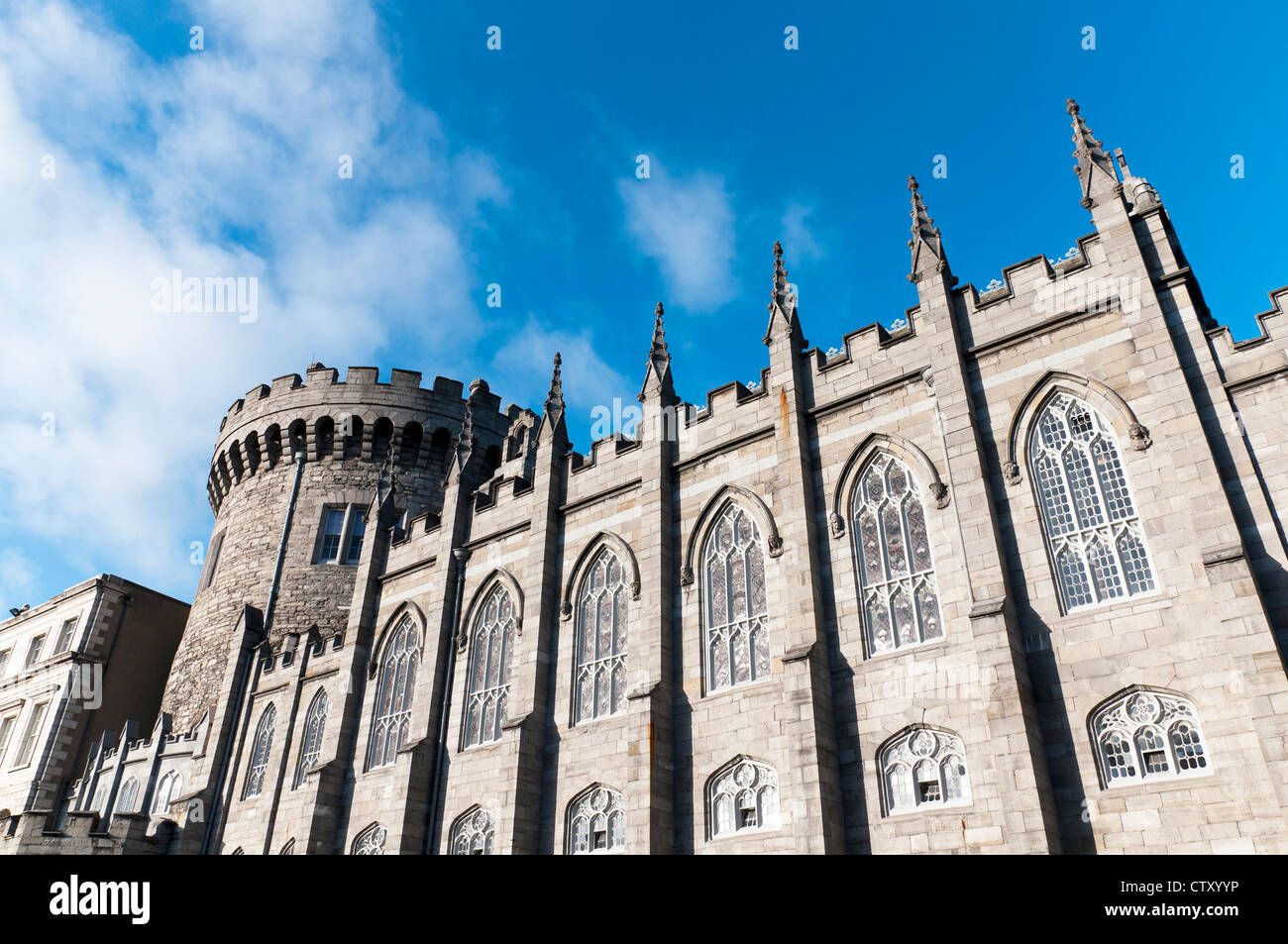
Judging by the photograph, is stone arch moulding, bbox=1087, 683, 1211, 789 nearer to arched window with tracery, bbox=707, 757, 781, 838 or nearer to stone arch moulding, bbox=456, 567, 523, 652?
arched window with tracery, bbox=707, 757, 781, 838

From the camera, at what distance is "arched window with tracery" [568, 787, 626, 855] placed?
16.4 metres

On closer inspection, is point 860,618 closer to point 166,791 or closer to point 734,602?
point 734,602

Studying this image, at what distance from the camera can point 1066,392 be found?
14789 millimetres

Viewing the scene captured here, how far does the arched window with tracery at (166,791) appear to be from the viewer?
→ 25.9 meters

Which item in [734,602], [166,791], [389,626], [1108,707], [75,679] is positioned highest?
[75,679]

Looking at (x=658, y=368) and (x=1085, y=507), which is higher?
(x=658, y=368)

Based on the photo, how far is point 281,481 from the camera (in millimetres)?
33094

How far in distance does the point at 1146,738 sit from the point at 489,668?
13531 millimetres

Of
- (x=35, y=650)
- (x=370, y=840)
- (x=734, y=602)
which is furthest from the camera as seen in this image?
(x=35, y=650)

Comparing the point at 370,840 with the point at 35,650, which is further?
the point at 35,650

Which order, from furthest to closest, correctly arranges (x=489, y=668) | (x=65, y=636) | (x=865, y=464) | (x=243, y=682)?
(x=65, y=636) → (x=243, y=682) → (x=489, y=668) → (x=865, y=464)

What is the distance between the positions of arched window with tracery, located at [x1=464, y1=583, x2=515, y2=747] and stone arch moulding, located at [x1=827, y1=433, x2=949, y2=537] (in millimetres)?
8318

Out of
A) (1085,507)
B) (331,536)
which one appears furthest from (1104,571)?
(331,536)
